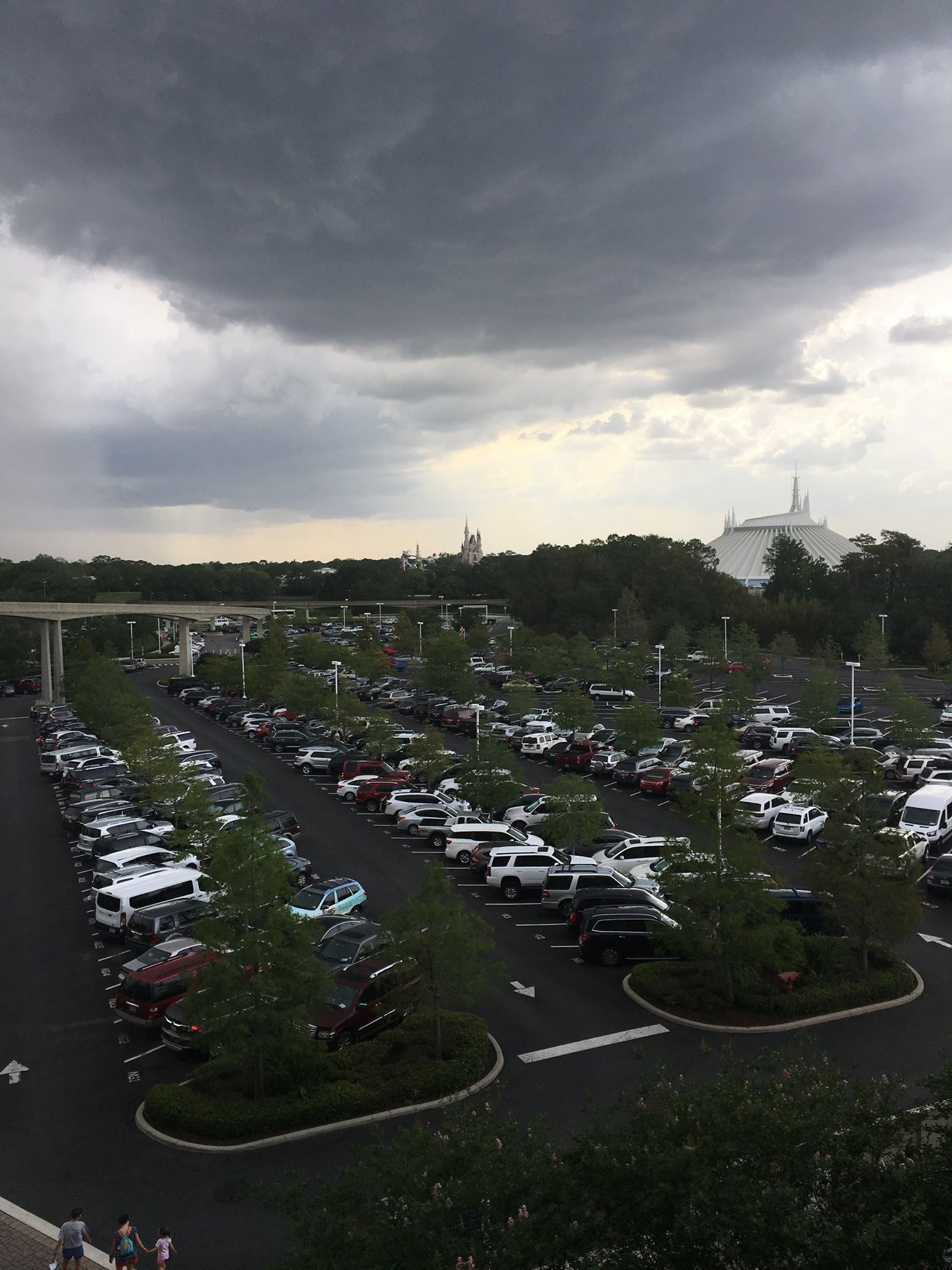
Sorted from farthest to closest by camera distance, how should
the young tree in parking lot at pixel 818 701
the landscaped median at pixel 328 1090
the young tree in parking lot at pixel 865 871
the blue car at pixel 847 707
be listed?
the blue car at pixel 847 707 < the young tree in parking lot at pixel 818 701 < the young tree in parking lot at pixel 865 871 < the landscaped median at pixel 328 1090

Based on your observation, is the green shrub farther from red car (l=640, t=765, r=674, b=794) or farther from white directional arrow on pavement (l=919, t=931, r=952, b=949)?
red car (l=640, t=765, r=674, b=794)

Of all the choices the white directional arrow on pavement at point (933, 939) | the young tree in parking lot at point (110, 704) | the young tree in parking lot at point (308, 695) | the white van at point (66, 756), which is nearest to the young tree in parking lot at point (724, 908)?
the white directional arrow on pavement at point (933, 939)

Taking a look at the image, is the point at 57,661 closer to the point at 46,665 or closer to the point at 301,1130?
the point at 46,665

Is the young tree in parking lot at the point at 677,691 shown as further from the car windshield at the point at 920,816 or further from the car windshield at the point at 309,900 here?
the car windshield at the point at 309,900

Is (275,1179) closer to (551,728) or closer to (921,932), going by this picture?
(921,932)

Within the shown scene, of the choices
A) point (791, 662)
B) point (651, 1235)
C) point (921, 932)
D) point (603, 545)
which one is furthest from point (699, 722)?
point (603, 545)

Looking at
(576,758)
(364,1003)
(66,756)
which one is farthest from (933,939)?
(66,756)
